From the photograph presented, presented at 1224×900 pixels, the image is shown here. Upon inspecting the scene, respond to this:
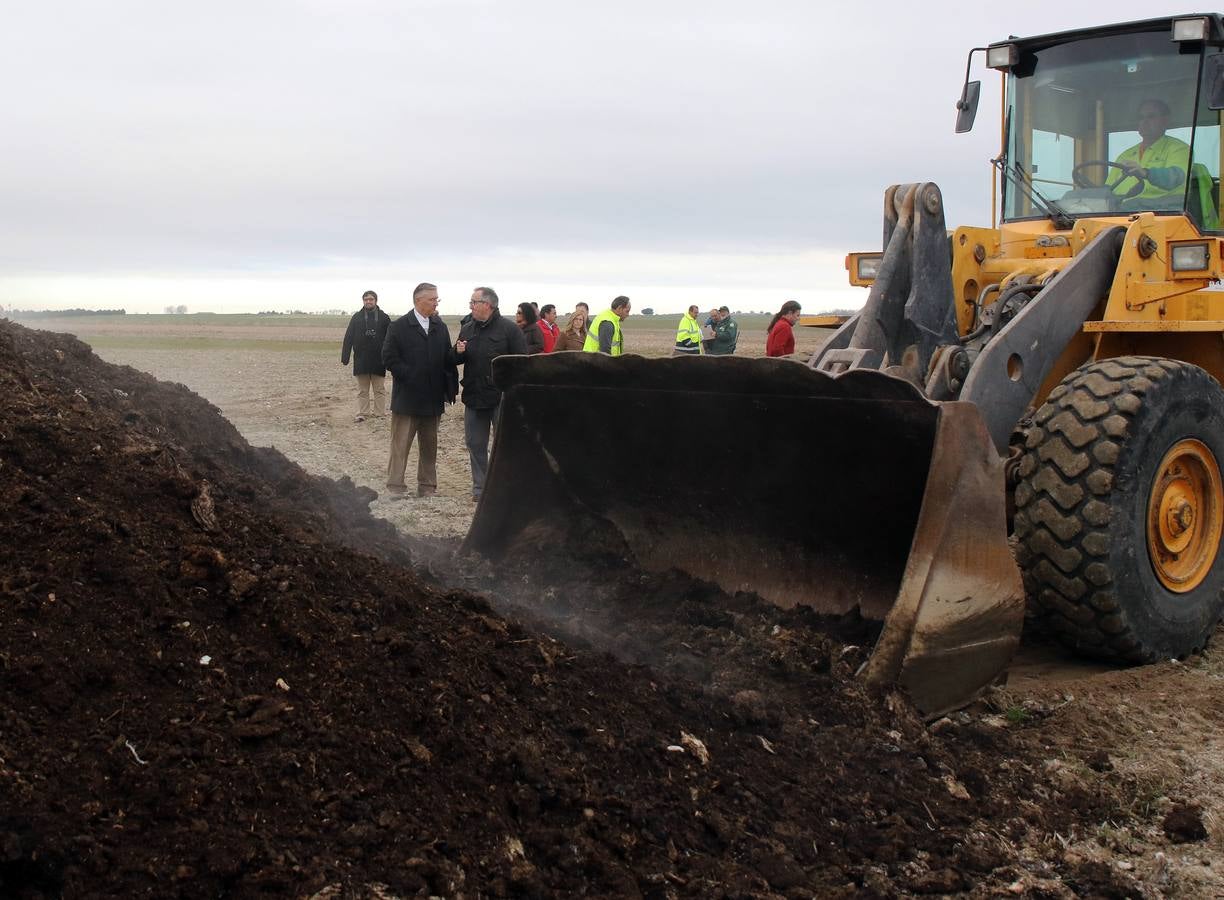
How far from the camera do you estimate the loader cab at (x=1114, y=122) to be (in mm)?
6426

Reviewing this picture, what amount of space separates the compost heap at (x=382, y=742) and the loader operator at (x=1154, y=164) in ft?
11.2

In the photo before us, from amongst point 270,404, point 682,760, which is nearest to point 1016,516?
point 682,760

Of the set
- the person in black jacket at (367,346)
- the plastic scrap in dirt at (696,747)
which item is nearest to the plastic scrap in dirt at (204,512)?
the plastic scrap in dirt at (696,747)

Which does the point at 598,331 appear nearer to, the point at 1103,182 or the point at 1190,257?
the point at 1103,182

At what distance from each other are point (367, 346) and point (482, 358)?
5426 millimetres

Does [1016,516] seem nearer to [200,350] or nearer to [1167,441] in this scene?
[1167,441]

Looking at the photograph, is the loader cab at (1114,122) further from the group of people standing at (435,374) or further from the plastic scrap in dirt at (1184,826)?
the group of people standing at (435,374)

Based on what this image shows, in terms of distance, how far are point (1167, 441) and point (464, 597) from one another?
3.05 m

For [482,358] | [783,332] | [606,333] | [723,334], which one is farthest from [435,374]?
[723,334]

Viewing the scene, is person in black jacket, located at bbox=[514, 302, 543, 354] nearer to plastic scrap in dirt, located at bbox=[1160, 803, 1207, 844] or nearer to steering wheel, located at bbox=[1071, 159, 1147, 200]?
steering wheel, located at bbox=[1071, 159, 1147, 200]

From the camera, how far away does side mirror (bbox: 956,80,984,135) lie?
284 inches

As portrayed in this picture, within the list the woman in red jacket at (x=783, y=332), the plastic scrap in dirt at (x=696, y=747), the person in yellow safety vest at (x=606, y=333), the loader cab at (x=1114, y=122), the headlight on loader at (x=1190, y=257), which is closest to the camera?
the plastic scrap in dirt at (x=696, y=747)

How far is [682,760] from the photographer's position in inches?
147

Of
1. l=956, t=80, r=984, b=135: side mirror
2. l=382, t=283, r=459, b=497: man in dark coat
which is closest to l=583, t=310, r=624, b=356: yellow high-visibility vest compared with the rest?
l=382, t=283, r=459, b=497: man in dark coat
